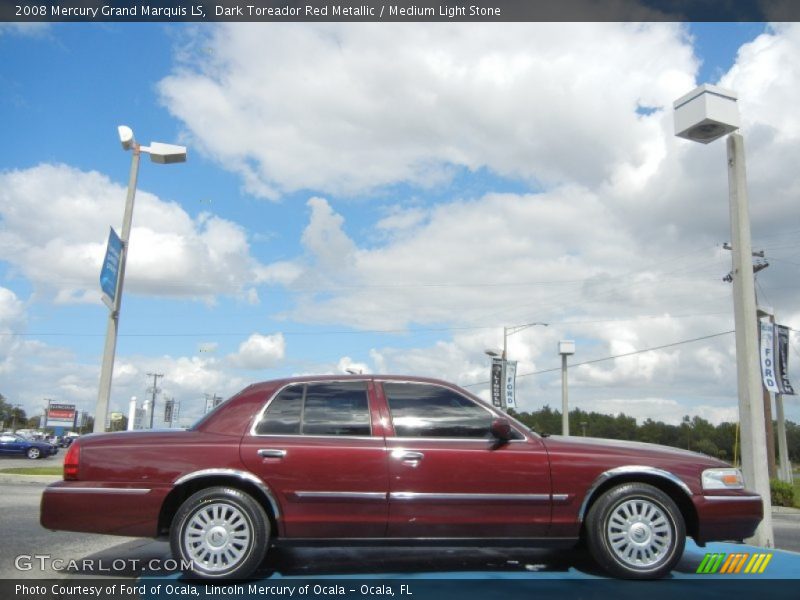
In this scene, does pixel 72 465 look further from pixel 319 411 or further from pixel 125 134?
pixel 125 134

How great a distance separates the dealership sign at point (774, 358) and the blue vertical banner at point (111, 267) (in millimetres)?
15552

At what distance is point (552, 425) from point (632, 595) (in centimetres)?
6014

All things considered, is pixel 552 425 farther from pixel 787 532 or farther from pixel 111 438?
pixel 111 438

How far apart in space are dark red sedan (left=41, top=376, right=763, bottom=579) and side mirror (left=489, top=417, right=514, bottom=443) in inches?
0.4

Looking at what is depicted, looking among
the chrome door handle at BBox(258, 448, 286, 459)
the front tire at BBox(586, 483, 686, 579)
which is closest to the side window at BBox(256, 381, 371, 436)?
the chrome door handle at BBox(258, 448, 286, 459)

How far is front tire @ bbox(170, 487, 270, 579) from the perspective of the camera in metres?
4.75

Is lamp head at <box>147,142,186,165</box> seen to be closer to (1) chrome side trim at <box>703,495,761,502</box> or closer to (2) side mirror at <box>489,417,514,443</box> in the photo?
(2) side mirror at <box>489,417,514,443</box>

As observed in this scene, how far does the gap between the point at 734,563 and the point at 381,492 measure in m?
2.90

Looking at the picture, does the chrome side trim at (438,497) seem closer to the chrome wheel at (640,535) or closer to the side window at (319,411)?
the side window at (319,411)

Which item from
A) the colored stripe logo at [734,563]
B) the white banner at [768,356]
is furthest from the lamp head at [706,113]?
the white banner at [768,356]

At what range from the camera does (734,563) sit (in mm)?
5449

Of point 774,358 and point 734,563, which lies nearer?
point 734,563

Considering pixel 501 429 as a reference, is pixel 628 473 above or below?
below

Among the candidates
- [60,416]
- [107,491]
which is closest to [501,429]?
[107,491]
